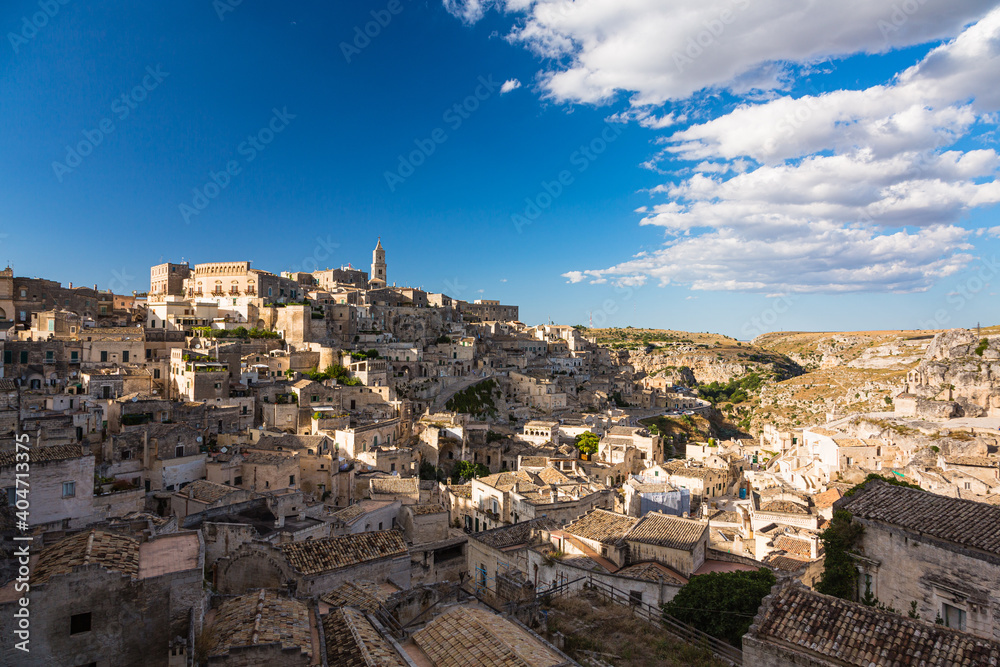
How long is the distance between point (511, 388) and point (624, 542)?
1926 inches

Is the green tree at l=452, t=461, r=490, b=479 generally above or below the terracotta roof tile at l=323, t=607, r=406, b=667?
below

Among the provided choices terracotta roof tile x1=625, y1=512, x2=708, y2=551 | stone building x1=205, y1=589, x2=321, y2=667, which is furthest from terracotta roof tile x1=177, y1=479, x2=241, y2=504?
terracotta roof tile x1=625, y1=512, x2=708, y2=551

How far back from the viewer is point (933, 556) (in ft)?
36.3

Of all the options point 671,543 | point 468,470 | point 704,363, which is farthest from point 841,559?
point 704,363

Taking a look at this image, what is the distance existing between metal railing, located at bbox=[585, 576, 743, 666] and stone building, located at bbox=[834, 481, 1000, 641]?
3.67 metres

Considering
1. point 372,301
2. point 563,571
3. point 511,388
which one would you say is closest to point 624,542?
point 563,571

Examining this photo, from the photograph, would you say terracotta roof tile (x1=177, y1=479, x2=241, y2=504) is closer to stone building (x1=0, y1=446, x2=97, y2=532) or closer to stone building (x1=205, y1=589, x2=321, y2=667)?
stone building (x1=0, y1=446, x2=97, y2=532)

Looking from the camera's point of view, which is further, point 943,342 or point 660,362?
point 660,362

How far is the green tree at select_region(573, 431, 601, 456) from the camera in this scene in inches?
1869

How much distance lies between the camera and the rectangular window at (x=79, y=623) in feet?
30.2

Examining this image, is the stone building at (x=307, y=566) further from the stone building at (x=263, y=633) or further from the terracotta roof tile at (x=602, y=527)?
the terracotta roof tile at (x=602, y=527)

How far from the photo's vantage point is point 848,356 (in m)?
102

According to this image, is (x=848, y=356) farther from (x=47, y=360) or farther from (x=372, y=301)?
(x=47, y=360)

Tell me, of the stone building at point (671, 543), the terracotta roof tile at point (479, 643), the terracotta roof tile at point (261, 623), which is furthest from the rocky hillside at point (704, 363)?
the terracotta roof tile at point (261, 623)
